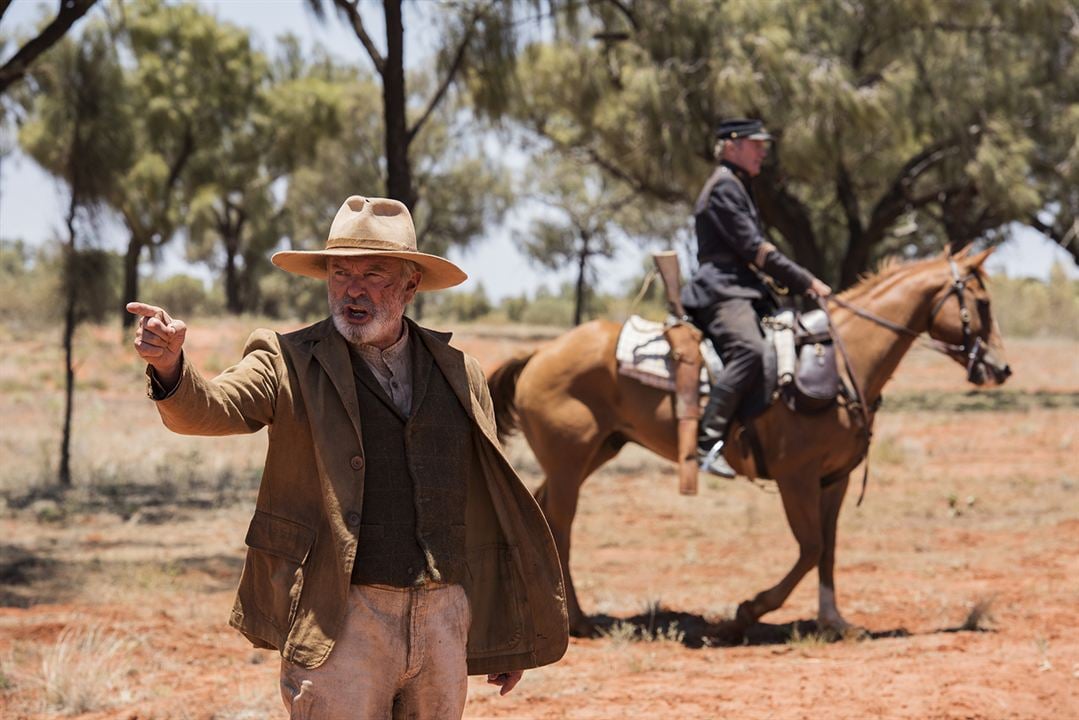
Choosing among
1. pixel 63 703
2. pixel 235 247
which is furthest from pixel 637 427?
pixel 235 247

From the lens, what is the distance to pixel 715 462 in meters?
8.14

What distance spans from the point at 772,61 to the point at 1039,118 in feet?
21.8

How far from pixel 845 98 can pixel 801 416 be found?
12354 millimetres

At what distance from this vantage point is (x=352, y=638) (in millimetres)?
3465

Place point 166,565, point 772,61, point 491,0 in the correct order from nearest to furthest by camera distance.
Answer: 1. point 166,565
2. point 491,0
3. point 772,61

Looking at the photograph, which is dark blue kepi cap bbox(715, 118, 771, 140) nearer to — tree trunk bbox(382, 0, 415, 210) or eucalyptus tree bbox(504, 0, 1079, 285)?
tree trunk bbox(382, 0, 415, 210)

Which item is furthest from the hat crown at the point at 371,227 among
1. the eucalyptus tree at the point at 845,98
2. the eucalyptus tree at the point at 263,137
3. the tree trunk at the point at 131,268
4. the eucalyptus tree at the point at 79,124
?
the eucalyptus tree at the point at 263,137

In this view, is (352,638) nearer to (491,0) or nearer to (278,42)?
(491,0)

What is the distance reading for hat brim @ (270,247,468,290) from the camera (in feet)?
11.7

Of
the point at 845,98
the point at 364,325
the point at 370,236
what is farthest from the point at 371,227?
the point at 845,98

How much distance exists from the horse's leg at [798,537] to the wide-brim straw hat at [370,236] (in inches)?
184

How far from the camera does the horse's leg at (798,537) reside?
787 cm

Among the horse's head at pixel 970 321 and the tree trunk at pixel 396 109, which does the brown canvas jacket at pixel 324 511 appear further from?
the tree trunk at pixel 396 109

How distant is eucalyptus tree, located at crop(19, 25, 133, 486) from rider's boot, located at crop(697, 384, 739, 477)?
8504 mm
